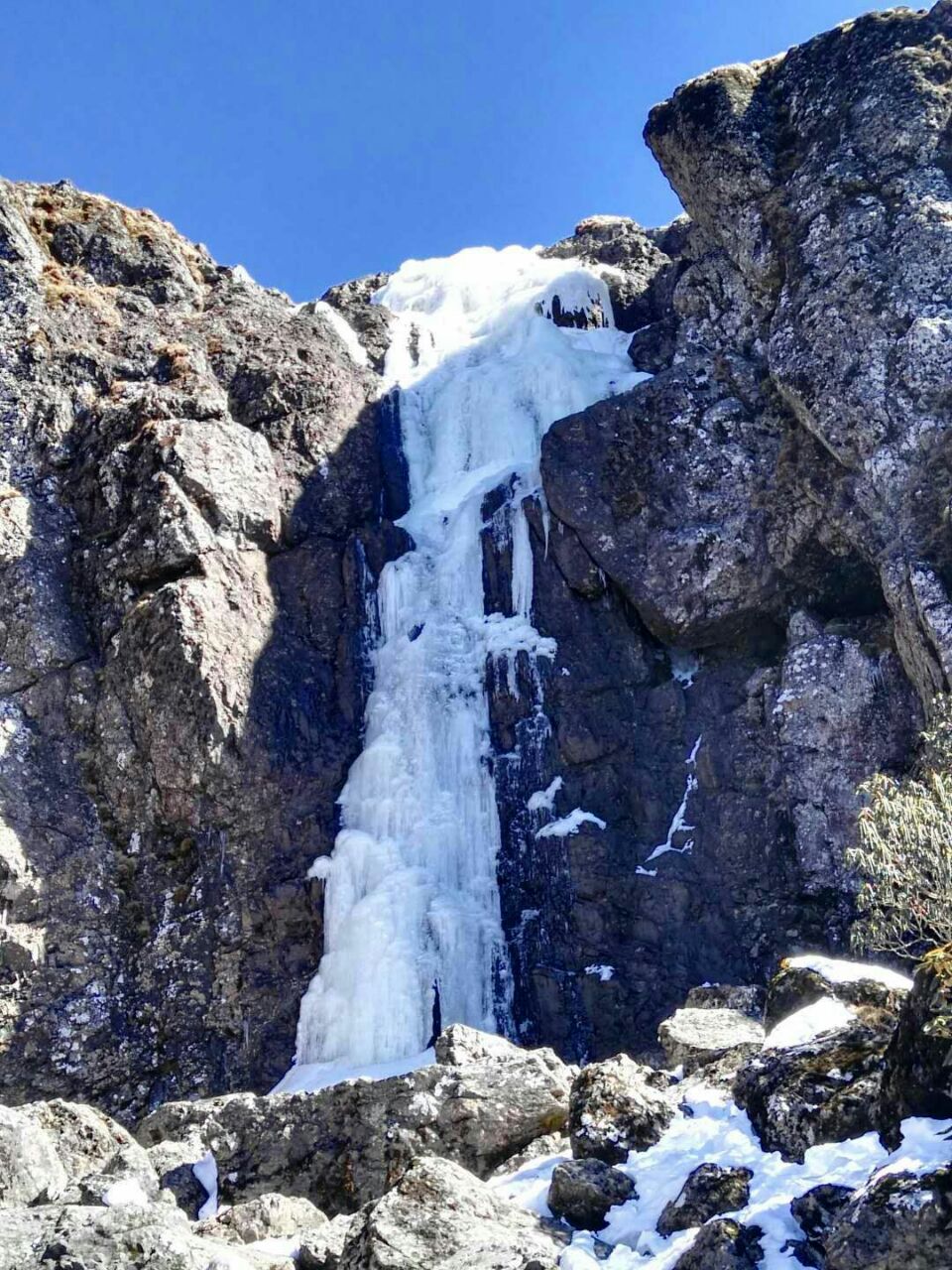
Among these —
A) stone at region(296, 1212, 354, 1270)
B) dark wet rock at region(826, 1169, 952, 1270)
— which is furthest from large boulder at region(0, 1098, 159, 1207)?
dark wet rock at region(826, 1169, 952, 1270)

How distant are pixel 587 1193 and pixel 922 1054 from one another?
3355mm

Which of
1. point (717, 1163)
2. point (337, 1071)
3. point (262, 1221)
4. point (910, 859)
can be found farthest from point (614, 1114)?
point (337, 1071)

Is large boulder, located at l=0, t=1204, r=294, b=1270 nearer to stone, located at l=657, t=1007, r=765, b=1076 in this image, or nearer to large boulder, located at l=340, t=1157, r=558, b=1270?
large boulder, located at l=340, t=1157, r=558, b=1270

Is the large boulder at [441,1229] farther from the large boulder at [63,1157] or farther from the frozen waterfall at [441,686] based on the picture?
the frozen waterfall at [441,686]

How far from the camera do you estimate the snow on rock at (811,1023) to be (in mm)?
11250

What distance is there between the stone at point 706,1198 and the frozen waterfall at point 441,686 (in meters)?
12.7

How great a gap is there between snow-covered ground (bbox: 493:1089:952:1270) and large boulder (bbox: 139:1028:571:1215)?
61.2 inches

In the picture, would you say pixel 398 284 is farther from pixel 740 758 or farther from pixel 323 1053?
pixel 323 1053

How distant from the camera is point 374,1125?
15367mm

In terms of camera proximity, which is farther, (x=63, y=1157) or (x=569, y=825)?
(x=569, y=825)

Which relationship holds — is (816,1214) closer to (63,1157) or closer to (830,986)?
(830,986)

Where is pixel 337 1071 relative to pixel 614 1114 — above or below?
below

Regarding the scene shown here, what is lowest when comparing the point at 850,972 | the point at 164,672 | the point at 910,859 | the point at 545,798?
the point at 850,972

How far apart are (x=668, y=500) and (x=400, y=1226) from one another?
20.1 m
